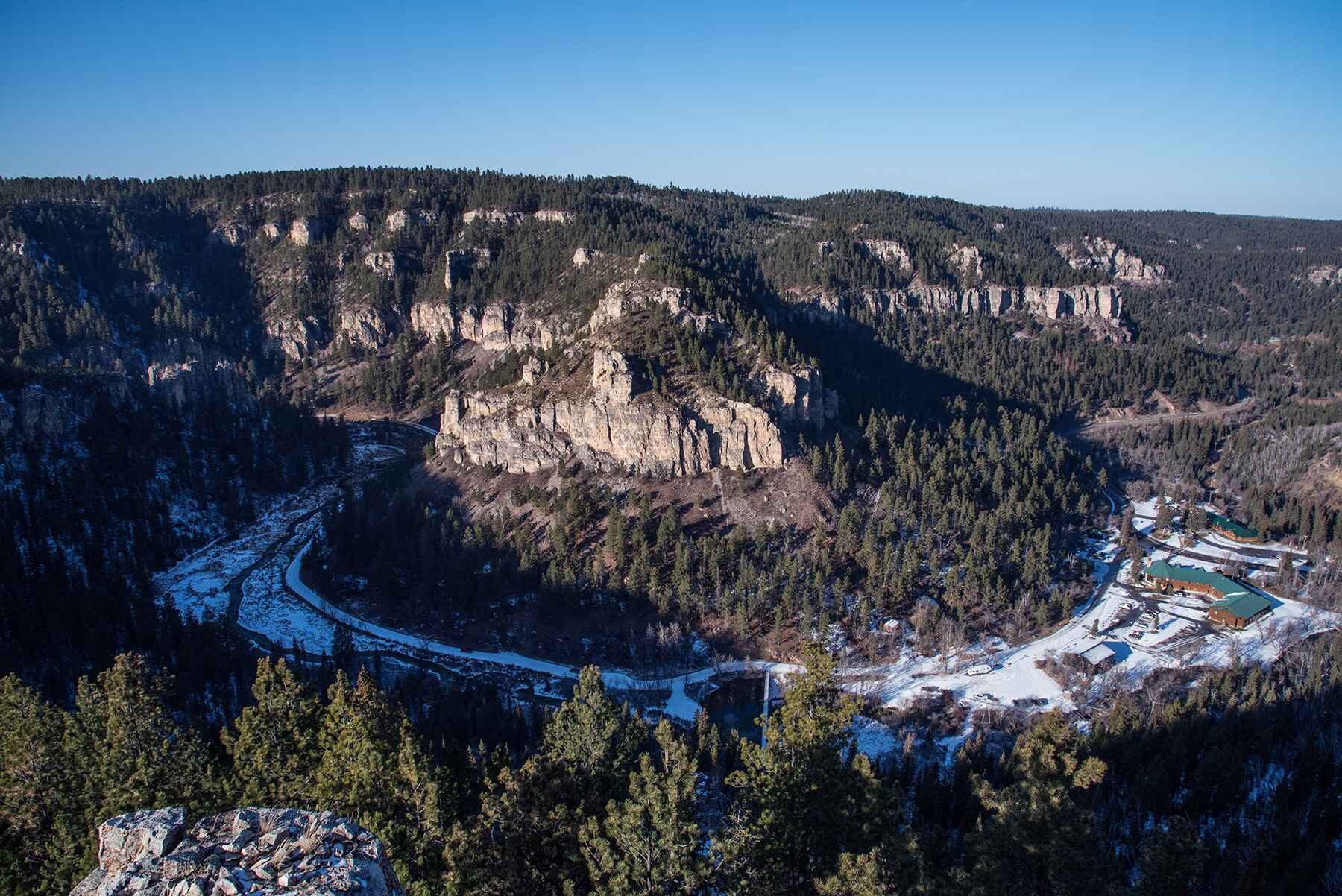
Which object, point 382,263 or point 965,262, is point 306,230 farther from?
point 965,262

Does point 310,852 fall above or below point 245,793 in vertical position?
above

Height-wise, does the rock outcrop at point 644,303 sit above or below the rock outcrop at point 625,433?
above

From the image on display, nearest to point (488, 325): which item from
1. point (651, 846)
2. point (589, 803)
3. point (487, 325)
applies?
point (487, 325)

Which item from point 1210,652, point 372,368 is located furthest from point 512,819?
point 372,368

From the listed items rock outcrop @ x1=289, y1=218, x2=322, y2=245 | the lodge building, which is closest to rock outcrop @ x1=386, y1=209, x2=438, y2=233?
rock outcrop @ x1=289, y1=218, x2=322, y2=245

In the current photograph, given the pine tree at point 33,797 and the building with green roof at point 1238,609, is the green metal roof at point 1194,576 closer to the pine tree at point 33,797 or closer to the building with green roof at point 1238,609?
the building with green roof at point 1238,609

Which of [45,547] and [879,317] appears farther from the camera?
[879,317]

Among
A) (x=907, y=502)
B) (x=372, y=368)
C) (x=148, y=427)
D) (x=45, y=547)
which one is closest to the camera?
(x=45, y=547)

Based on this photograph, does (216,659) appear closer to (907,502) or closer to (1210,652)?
(907,502)

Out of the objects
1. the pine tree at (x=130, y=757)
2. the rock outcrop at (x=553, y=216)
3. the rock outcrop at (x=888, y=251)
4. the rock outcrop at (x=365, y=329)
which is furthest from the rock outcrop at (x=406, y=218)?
the pine tree at (x=130, y=757)
